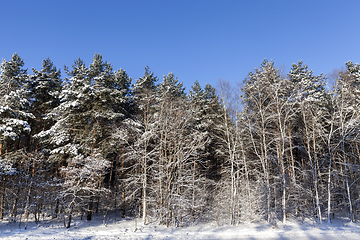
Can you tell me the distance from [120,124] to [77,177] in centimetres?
540

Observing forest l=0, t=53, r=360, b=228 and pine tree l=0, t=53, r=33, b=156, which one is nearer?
forest l=0, t=53, r=360, b=228

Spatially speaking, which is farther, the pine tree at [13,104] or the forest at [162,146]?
the pine tree at [13,104]

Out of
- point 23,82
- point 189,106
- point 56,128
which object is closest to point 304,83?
point 189,106

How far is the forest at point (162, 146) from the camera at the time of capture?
1489 centimetres

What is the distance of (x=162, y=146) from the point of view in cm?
1841

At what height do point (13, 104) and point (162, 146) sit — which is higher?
point (13, 104)

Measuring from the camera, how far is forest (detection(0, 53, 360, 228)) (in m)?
14.9

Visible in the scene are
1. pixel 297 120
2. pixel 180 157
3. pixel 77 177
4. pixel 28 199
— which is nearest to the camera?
pixel 28 199

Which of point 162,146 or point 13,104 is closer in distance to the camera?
point 13,104

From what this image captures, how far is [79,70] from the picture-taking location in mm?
19938

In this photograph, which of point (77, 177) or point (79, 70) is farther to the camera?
point (79, 70)

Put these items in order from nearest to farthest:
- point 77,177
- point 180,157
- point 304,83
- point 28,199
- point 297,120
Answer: point 28,199
point 77,177
point 180,157
point 304,83
point 297,120

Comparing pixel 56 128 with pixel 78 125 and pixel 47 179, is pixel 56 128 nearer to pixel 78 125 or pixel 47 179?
pixel 78 125

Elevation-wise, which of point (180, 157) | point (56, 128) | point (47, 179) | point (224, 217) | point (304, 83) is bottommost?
point (224, 217)
